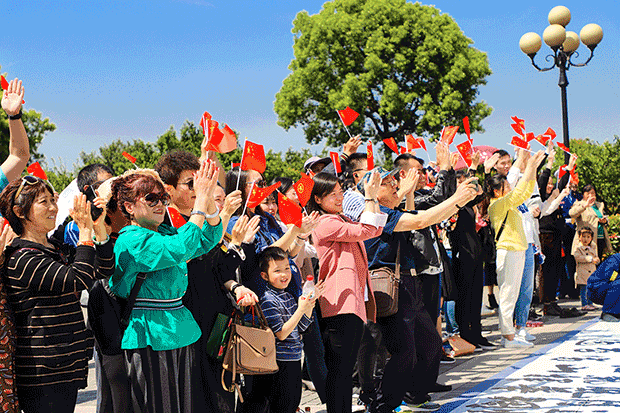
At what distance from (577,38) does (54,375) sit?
12.3 meters

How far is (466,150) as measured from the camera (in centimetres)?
676

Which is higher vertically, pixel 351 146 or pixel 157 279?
pixel 351 146

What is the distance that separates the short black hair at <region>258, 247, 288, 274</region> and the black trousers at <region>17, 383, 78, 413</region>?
4.62 ft

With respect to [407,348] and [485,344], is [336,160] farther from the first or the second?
[485,344]

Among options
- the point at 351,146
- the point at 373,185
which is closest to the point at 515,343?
A: the point at 351,146

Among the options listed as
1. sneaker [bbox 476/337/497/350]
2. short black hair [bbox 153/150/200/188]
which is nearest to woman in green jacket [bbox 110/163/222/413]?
short black hair [bbox 153/150/200/188]

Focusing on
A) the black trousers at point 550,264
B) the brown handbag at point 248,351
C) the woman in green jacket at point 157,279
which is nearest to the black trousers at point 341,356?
the brown handbag at point 248,351

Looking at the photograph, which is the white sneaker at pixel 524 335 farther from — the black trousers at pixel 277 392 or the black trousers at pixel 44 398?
the black trousers at pixel 44 398

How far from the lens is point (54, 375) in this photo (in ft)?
10.9

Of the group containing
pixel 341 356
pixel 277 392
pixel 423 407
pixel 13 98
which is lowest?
pixel 423 407

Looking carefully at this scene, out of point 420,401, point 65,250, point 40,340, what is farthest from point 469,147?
point 40,340

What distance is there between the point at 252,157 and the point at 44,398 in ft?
6.24

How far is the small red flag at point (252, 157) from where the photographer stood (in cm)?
442

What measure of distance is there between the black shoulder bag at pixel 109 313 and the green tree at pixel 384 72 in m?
27.6
